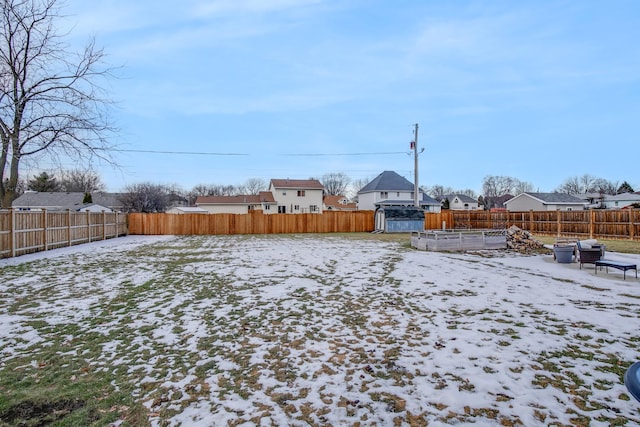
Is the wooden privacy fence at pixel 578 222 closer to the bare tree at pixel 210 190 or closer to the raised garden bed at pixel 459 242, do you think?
the raised garden bed at pixel 459 242

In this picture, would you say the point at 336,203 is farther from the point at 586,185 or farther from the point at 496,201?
the point at 586,185

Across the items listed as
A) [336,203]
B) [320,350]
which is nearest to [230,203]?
[336,203]


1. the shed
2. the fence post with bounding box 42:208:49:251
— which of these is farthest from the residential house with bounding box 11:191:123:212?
the shed

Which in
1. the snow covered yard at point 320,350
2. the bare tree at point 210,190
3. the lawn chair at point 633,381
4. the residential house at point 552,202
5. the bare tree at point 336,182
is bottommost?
the snow covered yard at point 320,350

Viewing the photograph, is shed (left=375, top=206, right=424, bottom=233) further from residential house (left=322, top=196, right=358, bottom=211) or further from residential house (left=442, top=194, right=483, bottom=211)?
residential house (left=442, top=194, right=483, bottom=211)

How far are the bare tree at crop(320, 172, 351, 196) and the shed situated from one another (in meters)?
52.0

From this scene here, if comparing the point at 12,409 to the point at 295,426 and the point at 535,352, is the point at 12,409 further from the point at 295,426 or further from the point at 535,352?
the point at 535,352

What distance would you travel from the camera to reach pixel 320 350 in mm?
3908

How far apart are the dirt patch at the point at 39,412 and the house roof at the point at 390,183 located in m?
37.7

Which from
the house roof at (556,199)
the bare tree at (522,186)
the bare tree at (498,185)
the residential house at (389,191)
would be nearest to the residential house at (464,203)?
the bare tree at (498,185)

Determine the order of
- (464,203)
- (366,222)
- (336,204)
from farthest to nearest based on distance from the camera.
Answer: (464,203) → (336,204) → (366,222)

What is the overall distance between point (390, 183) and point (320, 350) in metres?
37.6

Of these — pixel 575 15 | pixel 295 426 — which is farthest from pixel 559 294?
pixel 575 15

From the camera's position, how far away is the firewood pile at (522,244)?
1320 cm
